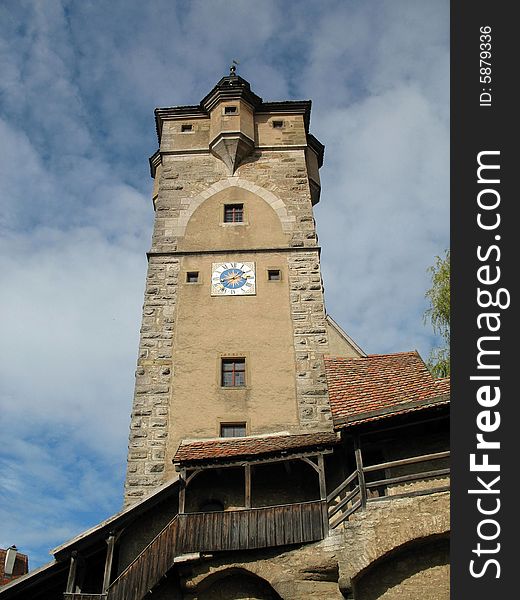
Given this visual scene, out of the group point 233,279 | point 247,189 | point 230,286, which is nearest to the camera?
point 230,286

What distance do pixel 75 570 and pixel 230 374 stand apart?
5.05 meters

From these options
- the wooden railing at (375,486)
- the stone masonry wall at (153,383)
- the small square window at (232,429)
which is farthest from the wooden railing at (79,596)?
the small square window at (232,429)

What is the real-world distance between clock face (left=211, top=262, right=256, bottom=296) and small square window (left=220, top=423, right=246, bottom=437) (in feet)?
10.9

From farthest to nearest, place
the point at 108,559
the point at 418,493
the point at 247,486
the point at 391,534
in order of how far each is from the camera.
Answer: the point at 247,486
the point at 108,559
the point at 418,493
the point at 391,534

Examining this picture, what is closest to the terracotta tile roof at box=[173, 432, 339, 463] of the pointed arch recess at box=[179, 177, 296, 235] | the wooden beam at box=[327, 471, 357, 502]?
the wooden beam at box=[327, 471, 357, 502]

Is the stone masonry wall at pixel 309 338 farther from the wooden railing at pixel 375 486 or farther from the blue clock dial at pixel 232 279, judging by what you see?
the wooden railing at pixel 375 486

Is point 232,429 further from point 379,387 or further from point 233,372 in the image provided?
point 379,387

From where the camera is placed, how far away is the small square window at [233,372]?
13.8m

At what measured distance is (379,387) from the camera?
12.0 m

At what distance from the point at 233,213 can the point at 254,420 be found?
19.8 feet

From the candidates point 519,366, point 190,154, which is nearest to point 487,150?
point 519,366

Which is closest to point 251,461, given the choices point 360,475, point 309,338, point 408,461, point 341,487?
point 341,487

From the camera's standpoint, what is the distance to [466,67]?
768cm

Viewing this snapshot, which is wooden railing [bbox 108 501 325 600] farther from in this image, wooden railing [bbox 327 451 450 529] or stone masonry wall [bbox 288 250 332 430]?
stone masonry wall [bbox 288 250 332 430]
